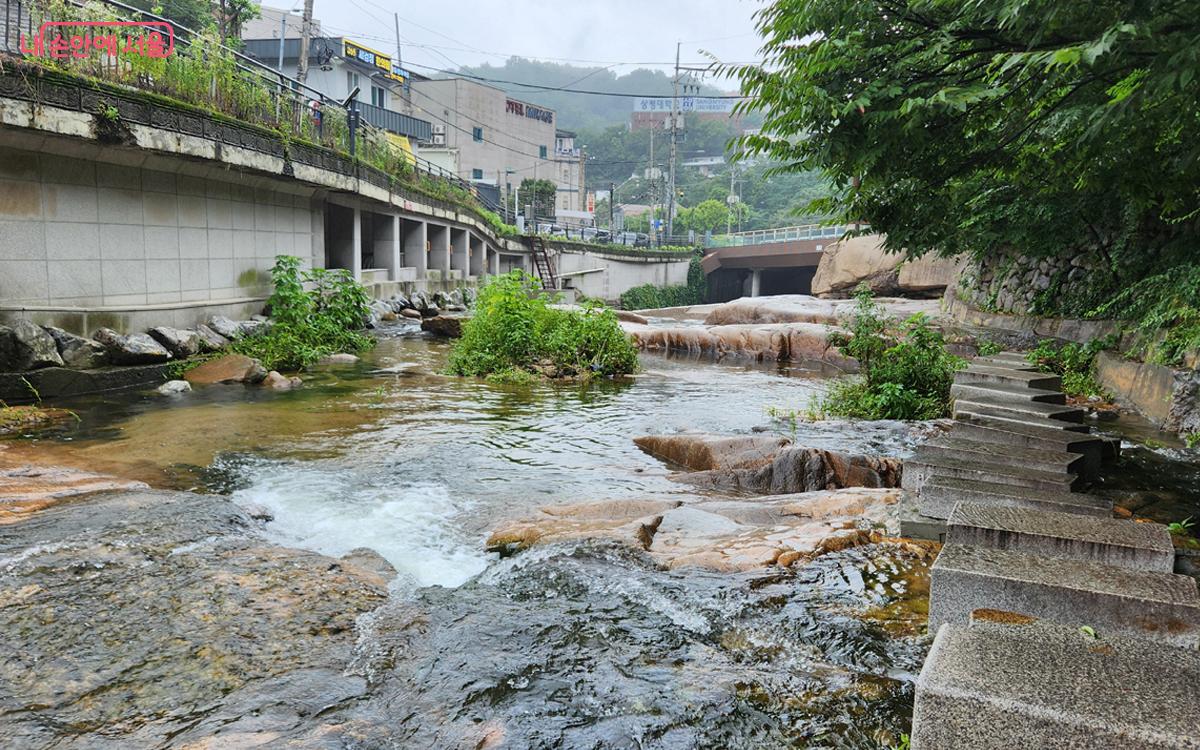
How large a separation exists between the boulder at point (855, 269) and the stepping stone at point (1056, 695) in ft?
98.2

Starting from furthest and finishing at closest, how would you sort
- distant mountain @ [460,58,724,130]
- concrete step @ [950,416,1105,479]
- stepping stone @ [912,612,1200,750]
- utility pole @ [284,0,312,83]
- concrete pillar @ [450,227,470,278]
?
distant mountain @ [460,58,724,130]
concrete pillar @ [450,227,470,278]
utility pole @ [284,0,312,83]
concrete step @ [950,416,1105,479]
stepping stone @ [912,612,1200,750]

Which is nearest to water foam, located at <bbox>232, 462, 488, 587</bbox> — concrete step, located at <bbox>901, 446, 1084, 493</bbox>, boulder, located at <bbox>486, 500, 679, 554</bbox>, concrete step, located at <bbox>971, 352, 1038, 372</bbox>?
boulder, located at <bbox>486, 500, 679, 554</bbox>

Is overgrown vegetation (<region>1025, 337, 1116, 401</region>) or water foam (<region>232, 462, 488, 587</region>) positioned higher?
overgrown vegetation (<region>1025, 337, 1116, 401</region>)

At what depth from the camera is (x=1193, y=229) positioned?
11148 mm

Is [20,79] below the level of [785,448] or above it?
above

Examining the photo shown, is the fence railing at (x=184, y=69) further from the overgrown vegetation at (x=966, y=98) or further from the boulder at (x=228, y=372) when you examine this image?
the overgrown vegetation at (x=966, y=98)

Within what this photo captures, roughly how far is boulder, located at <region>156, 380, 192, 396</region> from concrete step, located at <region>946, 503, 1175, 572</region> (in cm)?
1149

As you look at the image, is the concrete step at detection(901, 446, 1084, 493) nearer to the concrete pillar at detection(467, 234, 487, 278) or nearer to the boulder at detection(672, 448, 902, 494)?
the boulder at detection(672, 448, 902, 494)

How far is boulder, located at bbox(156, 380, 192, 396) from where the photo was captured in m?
12.0

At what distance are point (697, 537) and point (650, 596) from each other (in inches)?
43.1

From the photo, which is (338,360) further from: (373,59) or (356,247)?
(373,59)

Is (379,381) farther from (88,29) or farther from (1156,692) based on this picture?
(1156,692)

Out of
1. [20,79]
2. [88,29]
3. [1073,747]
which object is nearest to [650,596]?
[1073,747]

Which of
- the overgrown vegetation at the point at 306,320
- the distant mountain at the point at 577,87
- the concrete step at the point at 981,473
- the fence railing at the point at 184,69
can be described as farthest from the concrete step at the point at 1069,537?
the distant mountain at the point at 577,87
